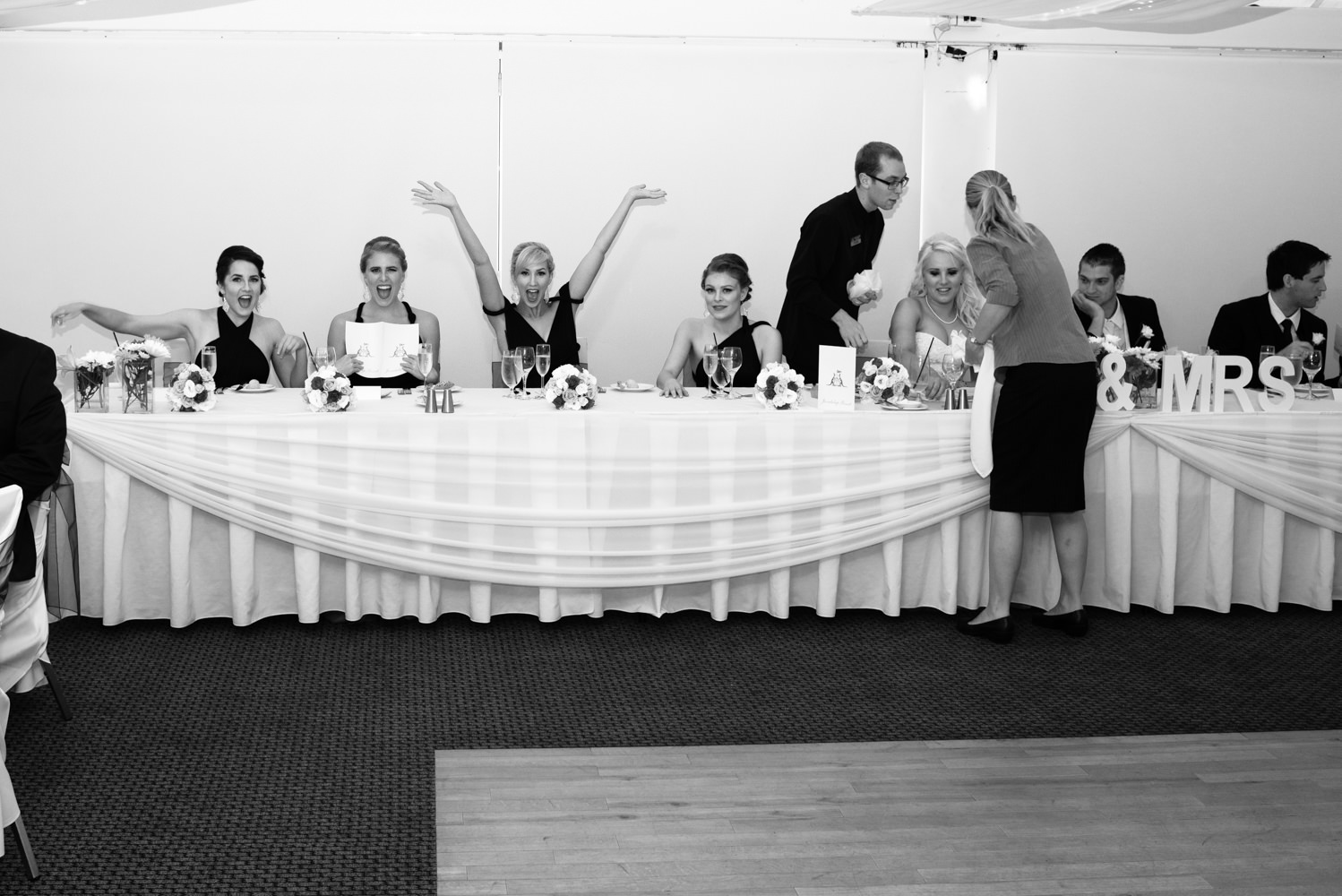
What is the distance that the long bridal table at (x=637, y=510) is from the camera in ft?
12.6

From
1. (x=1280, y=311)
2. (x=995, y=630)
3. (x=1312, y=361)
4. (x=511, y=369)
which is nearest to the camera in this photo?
(x=995, y=630)

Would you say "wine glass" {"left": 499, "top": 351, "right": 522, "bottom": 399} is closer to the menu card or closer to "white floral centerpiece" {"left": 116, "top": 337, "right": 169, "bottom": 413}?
the menu card

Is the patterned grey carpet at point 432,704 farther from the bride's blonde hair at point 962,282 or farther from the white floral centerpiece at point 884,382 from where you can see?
the bride's blonde hair at point 962,282

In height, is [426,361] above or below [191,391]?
above

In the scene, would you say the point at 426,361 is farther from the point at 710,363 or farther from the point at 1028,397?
the point at 1028,397

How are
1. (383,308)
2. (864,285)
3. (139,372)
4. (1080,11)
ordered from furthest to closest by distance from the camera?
(383,308), (1080,11), (864,285), (139,372)

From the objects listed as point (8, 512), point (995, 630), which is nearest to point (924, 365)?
point (995, 630)

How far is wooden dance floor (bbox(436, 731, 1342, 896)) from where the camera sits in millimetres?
2363

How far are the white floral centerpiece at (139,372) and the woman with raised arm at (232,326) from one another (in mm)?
880

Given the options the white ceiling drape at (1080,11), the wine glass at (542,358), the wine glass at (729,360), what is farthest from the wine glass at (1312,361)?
the wine glass at (542,358)

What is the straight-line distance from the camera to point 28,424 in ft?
9.62

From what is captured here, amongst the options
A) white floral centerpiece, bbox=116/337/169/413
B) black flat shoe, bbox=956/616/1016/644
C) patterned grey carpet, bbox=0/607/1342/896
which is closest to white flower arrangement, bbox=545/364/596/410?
patterned grey carpet, bbox=0/607/1342/896

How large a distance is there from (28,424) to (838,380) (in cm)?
237

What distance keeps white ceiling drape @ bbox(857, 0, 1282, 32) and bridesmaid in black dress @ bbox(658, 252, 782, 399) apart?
1.38 meters
